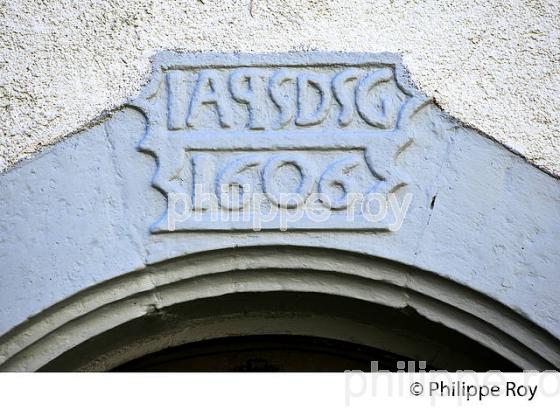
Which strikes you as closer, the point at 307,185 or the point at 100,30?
the point at 307,185

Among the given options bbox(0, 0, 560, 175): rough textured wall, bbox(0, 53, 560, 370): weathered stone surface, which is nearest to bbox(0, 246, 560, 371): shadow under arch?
bbox(0, 53, 560, 370): weathered stone surface

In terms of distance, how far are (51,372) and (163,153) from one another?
55 centimetres

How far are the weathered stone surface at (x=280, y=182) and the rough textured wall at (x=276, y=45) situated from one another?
0.05 metres

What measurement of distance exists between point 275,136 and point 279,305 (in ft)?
1.29

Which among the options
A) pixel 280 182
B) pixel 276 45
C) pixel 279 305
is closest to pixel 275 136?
pixel 280 182

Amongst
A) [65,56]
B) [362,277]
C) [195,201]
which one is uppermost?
[65,56]

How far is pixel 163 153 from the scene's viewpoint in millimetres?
1901

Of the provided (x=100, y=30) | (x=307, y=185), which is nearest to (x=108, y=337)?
(x=307, y=185)

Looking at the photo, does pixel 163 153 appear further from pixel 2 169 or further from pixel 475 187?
pixel 475 187

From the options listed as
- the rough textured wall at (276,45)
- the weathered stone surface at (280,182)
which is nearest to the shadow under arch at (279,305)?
the weathered stone surface at (280,182)

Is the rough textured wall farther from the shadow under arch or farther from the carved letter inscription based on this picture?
the shadow under arch

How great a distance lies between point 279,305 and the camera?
6.55 feet

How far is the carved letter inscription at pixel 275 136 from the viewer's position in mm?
1863

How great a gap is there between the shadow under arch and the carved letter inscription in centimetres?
9
